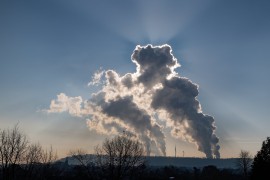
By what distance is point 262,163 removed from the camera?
4672cm

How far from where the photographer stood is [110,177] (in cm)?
5500

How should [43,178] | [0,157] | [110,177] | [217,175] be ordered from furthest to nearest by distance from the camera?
[217,175] → [43,178] → [110,177] → [0,157]

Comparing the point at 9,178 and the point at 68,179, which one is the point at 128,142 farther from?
the point at 68,179

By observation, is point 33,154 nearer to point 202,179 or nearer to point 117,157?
point 117,157

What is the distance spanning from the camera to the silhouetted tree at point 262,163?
4559cm

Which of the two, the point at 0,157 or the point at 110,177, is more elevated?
the point at 0,157

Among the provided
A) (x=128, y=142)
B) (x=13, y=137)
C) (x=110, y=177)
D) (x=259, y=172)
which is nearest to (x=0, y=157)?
(x=13, y=137)

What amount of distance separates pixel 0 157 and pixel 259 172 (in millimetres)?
32690

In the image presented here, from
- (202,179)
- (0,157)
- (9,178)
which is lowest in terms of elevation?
(202,179)

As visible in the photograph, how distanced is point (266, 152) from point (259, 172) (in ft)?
10.4

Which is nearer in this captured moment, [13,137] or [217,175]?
[13,137]

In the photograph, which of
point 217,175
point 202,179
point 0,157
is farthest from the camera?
point 202,179

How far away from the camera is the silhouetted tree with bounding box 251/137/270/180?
45.6 metres

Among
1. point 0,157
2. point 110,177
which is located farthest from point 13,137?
point 110,177
